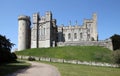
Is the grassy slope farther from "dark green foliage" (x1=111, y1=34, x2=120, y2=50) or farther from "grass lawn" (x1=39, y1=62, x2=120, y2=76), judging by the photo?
"grass lawn" (x1=39, y1=62, x2=120, y2=76)

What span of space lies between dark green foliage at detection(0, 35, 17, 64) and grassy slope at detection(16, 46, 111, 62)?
1925 cm

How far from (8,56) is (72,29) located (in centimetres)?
4895

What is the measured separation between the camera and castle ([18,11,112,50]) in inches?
3420

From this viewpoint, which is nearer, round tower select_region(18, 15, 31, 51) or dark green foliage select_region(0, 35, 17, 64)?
dark green foliage select_region(0, 35, 17, 64)

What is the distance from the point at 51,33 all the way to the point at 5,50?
39.0 m

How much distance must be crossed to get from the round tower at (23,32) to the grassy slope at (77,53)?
12567 millimetres

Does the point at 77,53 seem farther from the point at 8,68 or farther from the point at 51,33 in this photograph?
the point at 8,68

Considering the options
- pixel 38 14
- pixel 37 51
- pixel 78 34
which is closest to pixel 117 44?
pixel 78 34

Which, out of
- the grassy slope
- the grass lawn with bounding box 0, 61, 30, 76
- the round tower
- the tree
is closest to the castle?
the round tower

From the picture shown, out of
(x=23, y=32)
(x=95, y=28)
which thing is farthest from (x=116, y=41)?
(x=23, y=32)

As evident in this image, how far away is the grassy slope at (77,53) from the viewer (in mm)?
67056

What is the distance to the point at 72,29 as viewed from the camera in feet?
315

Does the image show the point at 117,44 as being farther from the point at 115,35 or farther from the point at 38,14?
the point at 38,14

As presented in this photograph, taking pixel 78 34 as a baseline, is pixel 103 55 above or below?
below
